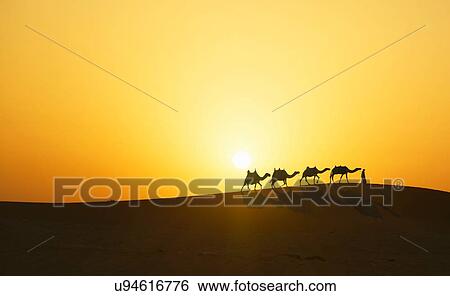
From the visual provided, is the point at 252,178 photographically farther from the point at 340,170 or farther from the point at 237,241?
the point at 237,241

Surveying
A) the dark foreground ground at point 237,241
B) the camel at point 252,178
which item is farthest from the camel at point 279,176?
the dark foreground ground at point 237,241

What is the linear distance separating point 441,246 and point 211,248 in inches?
312

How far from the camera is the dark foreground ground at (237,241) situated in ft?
35.6

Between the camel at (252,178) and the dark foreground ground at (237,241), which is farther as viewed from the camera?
the camel at (252,178)

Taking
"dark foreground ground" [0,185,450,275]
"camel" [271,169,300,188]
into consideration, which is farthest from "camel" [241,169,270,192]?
"dark foreground ground" [0,185,450,275]

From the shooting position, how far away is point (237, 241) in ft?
46.0

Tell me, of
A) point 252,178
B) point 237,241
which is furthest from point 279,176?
point 237,241

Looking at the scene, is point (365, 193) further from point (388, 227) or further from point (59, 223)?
point (59, 223)

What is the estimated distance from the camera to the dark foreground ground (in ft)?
35.6

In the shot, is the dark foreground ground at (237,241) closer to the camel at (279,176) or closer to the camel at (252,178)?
the camel at (279,176)

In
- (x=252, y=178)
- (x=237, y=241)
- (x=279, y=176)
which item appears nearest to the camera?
(x=237, y=241)

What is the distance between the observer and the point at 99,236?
1523cm

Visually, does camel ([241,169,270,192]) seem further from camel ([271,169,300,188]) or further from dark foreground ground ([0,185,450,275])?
dark foreground ground ([0,185,450,275])

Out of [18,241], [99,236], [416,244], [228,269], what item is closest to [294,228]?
[416,244]
